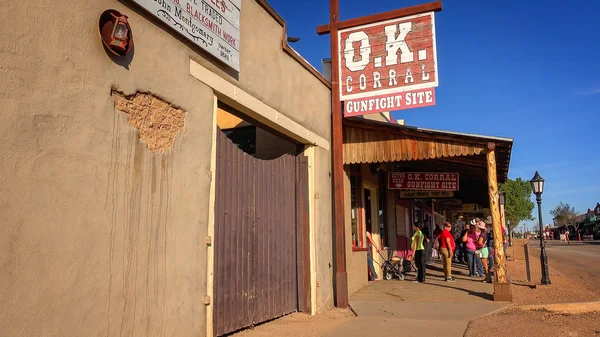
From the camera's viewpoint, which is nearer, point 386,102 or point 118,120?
point 118,120

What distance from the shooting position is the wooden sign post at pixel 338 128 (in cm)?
877

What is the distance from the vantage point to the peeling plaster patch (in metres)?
4.36

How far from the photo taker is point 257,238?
7.00m

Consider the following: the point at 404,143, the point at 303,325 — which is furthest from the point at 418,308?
the point at 404,143

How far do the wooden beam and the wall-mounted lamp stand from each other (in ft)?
18.8

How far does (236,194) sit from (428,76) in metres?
4.36

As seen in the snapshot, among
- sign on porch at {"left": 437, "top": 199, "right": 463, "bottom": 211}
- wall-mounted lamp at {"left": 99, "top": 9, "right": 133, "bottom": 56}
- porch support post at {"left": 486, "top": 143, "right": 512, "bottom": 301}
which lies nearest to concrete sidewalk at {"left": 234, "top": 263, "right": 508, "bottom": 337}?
porch support post at {"left": 486, "top": 143, "right": 512, "bottom": 301}

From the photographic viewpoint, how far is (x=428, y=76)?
8.72 meters

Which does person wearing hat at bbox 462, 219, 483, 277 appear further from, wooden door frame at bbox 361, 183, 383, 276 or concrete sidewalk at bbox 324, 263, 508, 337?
wooden door frame at bbox 361, 183, 383, 276

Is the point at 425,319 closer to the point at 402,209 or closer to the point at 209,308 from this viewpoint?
the point at 209,308

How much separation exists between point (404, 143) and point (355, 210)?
114 inches

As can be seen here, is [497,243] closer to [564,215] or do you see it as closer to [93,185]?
[93,185]

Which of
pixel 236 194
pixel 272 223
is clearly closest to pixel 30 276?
pixel 236 194

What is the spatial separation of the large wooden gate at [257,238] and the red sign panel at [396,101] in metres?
1.70
